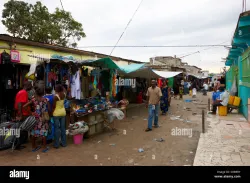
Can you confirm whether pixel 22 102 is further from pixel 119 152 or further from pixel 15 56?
pixel 119 152

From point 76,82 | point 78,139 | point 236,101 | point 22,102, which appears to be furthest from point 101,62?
point 236,101

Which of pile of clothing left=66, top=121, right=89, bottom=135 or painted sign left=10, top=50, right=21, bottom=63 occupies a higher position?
painted sign left=10, top=50, right=21, bottom=63

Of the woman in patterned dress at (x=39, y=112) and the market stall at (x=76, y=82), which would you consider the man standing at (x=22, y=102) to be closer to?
the woman in patterned dress at (x=39, y=112)

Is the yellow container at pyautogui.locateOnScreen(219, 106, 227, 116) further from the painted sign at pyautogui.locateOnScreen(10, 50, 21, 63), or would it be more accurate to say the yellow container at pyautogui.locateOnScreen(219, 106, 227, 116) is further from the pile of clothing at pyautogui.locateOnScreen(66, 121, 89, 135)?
the painted sign at pyautogui.locateOnScreen(10, 50, 21, 63)

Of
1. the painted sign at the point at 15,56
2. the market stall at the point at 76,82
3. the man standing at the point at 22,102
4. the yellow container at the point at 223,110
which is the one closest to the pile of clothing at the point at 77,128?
the market stall at the point at 76,82

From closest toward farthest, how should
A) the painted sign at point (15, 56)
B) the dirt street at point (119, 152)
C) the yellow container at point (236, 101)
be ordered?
the dirt street at point (119, 152) < the painted sign at point (15, 56) < the yellow container at point (236, 101)

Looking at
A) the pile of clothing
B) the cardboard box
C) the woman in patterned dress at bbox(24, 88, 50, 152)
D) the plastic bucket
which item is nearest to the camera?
the woman in patterned dress at bbox(24, 88, 50, 152)

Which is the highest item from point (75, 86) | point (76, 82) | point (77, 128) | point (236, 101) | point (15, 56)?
point (15, 56)

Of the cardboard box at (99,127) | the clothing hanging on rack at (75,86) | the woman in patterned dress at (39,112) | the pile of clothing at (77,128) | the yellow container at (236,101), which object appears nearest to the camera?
the woman in patterned dress at (39,112)

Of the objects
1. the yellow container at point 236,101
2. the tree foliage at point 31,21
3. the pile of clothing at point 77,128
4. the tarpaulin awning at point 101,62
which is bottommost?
the pile of clothing at point 77,128

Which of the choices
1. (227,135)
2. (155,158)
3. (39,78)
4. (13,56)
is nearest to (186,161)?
(155,158)

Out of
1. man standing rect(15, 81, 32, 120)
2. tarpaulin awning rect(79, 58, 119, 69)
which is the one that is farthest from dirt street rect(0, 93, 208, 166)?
tarpaulin awning rect(79, 58, 119, 69)
